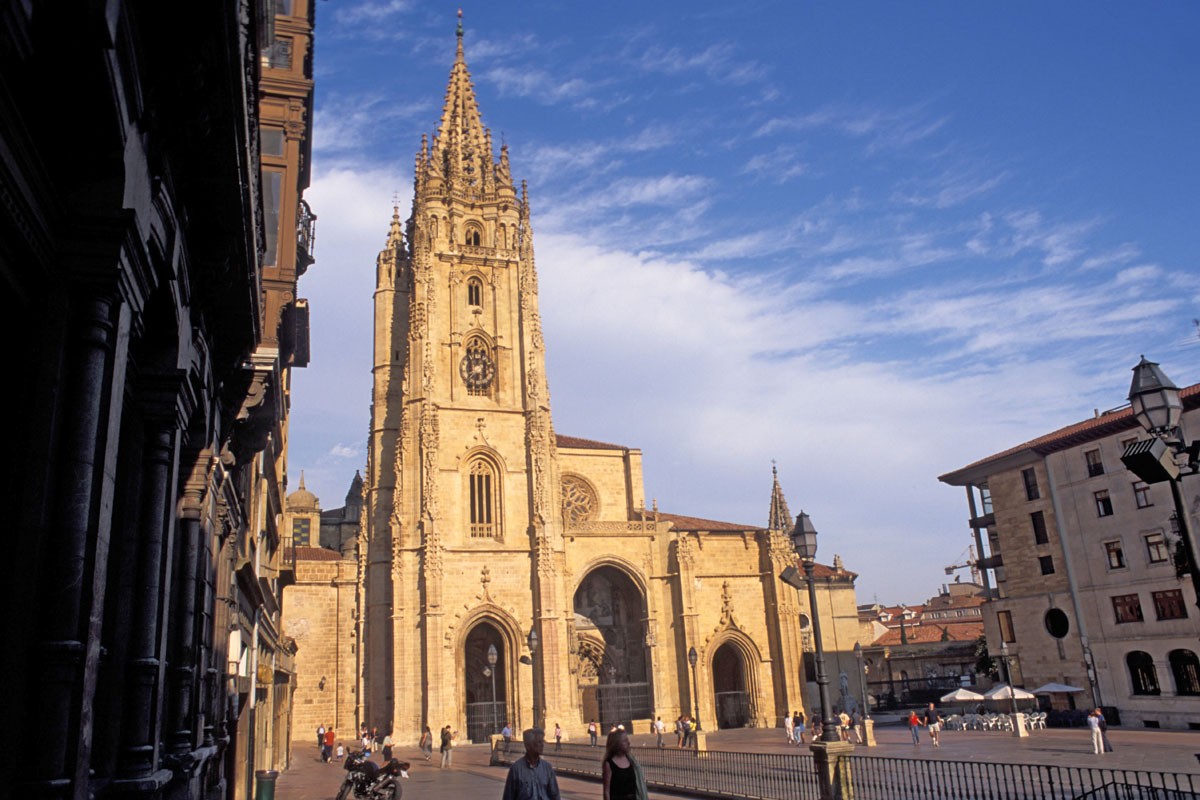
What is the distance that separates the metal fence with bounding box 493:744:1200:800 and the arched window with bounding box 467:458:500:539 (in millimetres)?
19570

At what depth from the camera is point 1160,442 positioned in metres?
6.92

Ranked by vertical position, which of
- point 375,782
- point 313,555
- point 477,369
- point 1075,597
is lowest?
point 375,782

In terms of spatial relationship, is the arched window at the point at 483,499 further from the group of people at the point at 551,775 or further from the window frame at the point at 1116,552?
the group of people at the point at 551,775

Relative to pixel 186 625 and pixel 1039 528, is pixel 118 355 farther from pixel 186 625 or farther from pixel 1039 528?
pixel 1039 528

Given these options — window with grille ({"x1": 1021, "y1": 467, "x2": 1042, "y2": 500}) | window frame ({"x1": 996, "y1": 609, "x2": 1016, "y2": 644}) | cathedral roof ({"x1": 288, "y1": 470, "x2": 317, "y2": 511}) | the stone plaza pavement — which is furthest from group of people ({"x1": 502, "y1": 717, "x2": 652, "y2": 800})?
cathedral roof ({"x1": 288, "y1": 470, "x2": 317, "y2": 511})

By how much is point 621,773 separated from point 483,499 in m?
37.3

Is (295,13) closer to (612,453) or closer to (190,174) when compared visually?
(190,174)

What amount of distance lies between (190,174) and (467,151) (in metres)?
47.7

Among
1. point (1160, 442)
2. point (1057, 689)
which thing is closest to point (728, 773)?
point (1160, 442)

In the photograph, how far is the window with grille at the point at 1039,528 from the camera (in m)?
39.7

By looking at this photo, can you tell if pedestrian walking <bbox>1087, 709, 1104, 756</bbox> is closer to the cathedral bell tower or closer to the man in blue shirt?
the man in blue shirt

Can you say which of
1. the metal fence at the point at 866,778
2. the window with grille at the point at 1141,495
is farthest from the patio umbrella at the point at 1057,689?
the metal fence at the point at 866,778

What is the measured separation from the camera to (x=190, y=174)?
6793mm

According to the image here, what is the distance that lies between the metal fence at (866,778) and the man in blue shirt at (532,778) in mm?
7100
